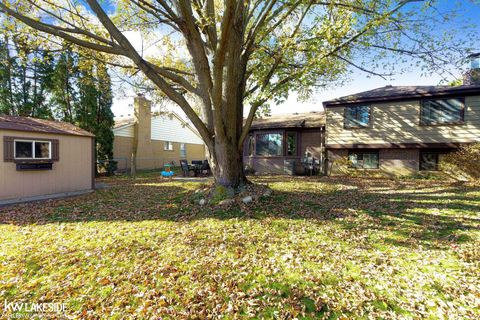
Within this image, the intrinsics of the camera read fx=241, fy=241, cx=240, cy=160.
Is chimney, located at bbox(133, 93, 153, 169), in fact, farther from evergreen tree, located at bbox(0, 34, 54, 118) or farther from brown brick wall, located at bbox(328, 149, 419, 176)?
brown brick wall, located at bbox(328, 149, 419, 176)

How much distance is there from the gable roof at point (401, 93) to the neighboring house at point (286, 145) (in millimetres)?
2491

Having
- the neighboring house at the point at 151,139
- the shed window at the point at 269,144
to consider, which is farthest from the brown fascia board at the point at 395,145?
the neighboring house at the point at 151,139

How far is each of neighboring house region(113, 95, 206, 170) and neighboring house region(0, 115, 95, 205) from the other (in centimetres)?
583

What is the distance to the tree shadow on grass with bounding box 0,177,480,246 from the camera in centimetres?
552

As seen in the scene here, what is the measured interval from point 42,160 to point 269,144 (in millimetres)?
13779

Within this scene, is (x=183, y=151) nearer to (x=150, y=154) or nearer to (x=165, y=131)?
(x=165, y=131)

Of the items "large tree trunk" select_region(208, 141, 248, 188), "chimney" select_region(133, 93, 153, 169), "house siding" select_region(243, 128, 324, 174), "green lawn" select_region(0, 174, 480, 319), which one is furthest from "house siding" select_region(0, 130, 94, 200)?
"house siding" select_region(243, 128, 324, 174)

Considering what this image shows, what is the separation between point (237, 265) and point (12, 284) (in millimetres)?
3224

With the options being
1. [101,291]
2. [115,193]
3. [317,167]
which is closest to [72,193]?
[115,193]

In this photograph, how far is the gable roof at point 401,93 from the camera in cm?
1276

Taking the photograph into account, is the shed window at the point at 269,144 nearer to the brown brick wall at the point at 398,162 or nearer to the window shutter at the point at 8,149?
the brown brick wall at the point at 398,162

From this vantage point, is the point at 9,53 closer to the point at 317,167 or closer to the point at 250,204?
the point at 250,204

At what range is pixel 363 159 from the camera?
622 inches

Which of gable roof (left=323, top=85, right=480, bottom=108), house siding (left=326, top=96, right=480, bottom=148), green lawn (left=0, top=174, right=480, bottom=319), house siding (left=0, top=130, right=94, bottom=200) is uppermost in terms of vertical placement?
gable roof (left=323, top=85, right=480, bottom=108)
